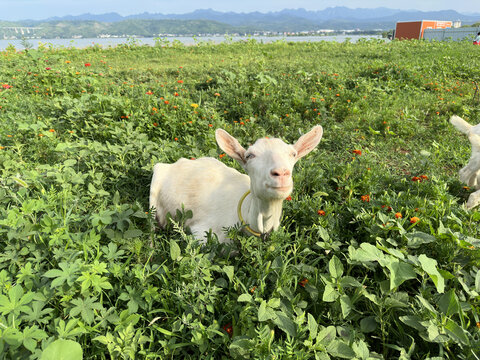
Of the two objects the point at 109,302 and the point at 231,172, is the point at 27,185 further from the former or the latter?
the point at 231,172

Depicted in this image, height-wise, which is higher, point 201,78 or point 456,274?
point 201,78

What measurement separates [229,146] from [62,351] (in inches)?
73.9

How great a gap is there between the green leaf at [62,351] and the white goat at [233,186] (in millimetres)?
1474

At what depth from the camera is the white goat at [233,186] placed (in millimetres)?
2248

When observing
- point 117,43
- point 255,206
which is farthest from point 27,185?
point 117,43

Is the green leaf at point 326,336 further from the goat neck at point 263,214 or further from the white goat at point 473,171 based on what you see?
the white goat at point 473,171

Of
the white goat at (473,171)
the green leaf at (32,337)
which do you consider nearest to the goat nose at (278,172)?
the green leaf at (32,337)

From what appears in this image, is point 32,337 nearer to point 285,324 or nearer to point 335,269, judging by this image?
point 285,324

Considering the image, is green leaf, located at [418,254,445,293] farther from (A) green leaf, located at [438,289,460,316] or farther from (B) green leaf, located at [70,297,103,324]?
(B) green leaf, located at [70,297,103,324]

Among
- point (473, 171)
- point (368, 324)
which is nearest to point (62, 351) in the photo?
point (368, 324)

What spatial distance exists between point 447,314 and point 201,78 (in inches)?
327

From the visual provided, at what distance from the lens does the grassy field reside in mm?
1904

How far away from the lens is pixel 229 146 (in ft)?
8.60

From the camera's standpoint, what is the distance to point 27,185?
10.7ft
